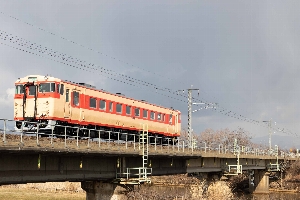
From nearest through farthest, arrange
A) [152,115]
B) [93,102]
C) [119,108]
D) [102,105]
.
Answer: [93,102], [102,105], [119,108], [152,115]

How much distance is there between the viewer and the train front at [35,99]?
2948cm

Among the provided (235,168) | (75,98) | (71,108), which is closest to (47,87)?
(71,108)

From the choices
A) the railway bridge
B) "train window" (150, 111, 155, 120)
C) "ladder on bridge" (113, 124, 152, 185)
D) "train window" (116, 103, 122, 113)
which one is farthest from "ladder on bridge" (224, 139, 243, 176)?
"ladder on bridge" (113, 124, 152, 185)

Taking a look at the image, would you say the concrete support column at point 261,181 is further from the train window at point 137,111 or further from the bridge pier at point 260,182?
the train window at point 137,111

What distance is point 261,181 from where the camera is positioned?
222 feet

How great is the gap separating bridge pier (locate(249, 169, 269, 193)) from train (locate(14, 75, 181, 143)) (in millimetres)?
35026

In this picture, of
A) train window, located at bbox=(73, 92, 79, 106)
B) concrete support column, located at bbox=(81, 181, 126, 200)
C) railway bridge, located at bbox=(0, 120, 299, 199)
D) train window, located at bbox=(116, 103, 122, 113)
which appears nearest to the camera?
railway bridge, located at bbox=(0, 120, 299, 199)

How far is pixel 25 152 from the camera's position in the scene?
64.8ft

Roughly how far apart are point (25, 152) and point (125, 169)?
37.7 feet

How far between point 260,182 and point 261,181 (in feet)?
0.82

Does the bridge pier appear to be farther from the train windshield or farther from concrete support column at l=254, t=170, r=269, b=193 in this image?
the train windshield

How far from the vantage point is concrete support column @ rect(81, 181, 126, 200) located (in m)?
30.3

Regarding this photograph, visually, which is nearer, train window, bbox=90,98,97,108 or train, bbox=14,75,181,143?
train, bbox=14,75,181,143

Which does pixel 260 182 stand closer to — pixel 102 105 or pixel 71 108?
pixel 102 105
